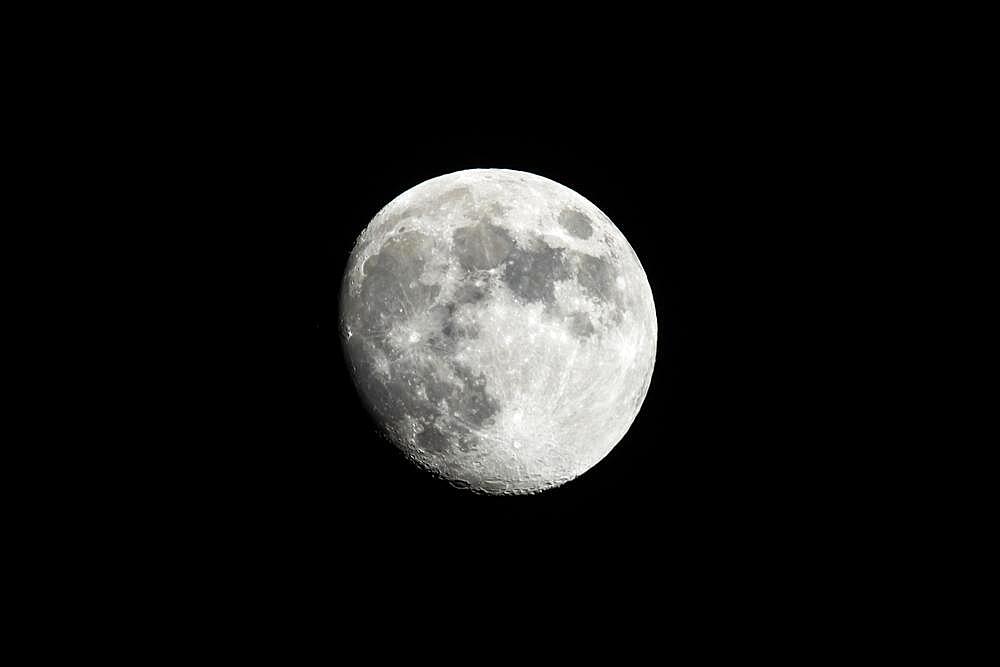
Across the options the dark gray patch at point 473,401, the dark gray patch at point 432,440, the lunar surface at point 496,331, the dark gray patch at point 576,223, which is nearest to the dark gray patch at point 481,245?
the lunar surface at point 496,331

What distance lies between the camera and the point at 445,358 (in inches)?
132

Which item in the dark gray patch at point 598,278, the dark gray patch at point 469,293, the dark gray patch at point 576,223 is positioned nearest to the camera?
the dark gray patch at point 469,293

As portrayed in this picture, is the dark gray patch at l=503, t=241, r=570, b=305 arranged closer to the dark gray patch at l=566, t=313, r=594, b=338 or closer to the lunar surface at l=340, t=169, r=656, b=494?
the lunar surface at l=340, t=169, r=656, b=494

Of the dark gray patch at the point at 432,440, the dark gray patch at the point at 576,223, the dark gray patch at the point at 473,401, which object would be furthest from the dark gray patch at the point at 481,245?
the dark gray patch at the point at 432,440

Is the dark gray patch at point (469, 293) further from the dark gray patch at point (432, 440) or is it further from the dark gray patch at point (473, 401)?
the dark gray patch at point (432, 440)

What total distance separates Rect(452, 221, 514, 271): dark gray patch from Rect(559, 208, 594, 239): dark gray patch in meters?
0.35

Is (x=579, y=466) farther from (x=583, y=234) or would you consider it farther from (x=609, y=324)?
(x=583, y=234)

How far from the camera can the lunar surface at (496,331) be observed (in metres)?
3.34

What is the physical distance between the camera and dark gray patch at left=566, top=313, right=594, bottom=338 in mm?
3389

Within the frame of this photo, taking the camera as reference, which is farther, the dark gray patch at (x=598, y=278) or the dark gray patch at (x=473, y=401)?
the dark gray patch at (x=598, y=278)

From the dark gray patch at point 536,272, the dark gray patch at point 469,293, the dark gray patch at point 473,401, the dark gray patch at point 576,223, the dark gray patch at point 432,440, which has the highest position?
the dark gray patch at point 576,223

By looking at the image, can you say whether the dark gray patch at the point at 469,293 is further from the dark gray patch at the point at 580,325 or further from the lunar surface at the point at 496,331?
the dark gray patch at the point at 580,325

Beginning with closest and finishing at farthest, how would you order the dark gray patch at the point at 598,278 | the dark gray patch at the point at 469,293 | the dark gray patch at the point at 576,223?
the dark gray patch at the point at 469,293, the dark gray patch at the point at 598,278, the dark gray patch at the point at 576,223

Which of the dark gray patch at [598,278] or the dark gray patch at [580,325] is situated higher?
the dark gray patch at [598,278]
